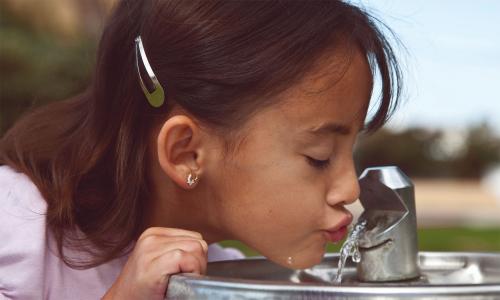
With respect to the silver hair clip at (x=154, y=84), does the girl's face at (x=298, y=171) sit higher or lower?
lower

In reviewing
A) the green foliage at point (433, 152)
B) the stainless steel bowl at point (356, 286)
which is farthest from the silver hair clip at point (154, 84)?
the green foliage at point (433, 152)

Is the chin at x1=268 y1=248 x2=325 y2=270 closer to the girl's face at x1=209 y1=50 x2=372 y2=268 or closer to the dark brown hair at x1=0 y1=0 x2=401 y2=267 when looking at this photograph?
the girl's face at x1=209 y1=50 x2=372 y2=268

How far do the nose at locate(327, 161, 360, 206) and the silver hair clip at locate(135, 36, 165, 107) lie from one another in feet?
0.78

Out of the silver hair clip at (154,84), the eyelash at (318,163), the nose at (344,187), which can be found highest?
the silver hair clip at (154,84)

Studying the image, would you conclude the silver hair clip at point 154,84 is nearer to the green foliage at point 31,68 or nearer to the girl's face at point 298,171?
the girl's face at point 298,171

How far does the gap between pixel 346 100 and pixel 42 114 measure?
52 centimetres

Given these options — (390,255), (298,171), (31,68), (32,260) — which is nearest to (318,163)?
(298,171)

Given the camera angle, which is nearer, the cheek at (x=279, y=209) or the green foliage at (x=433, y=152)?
the cheek at (x=279, y=209)

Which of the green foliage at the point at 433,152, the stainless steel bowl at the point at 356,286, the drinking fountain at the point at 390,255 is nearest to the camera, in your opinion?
the stainless steel bowl at the point at 356,286

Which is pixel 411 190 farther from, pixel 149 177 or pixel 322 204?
pixel 149 177

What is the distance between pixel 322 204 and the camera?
1.04 meters

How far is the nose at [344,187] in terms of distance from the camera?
1.04 metres

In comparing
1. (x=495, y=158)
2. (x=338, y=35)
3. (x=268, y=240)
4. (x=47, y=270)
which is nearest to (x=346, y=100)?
(x=338, y=35)

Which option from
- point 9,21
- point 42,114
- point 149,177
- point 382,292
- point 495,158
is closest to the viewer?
point 382,292
